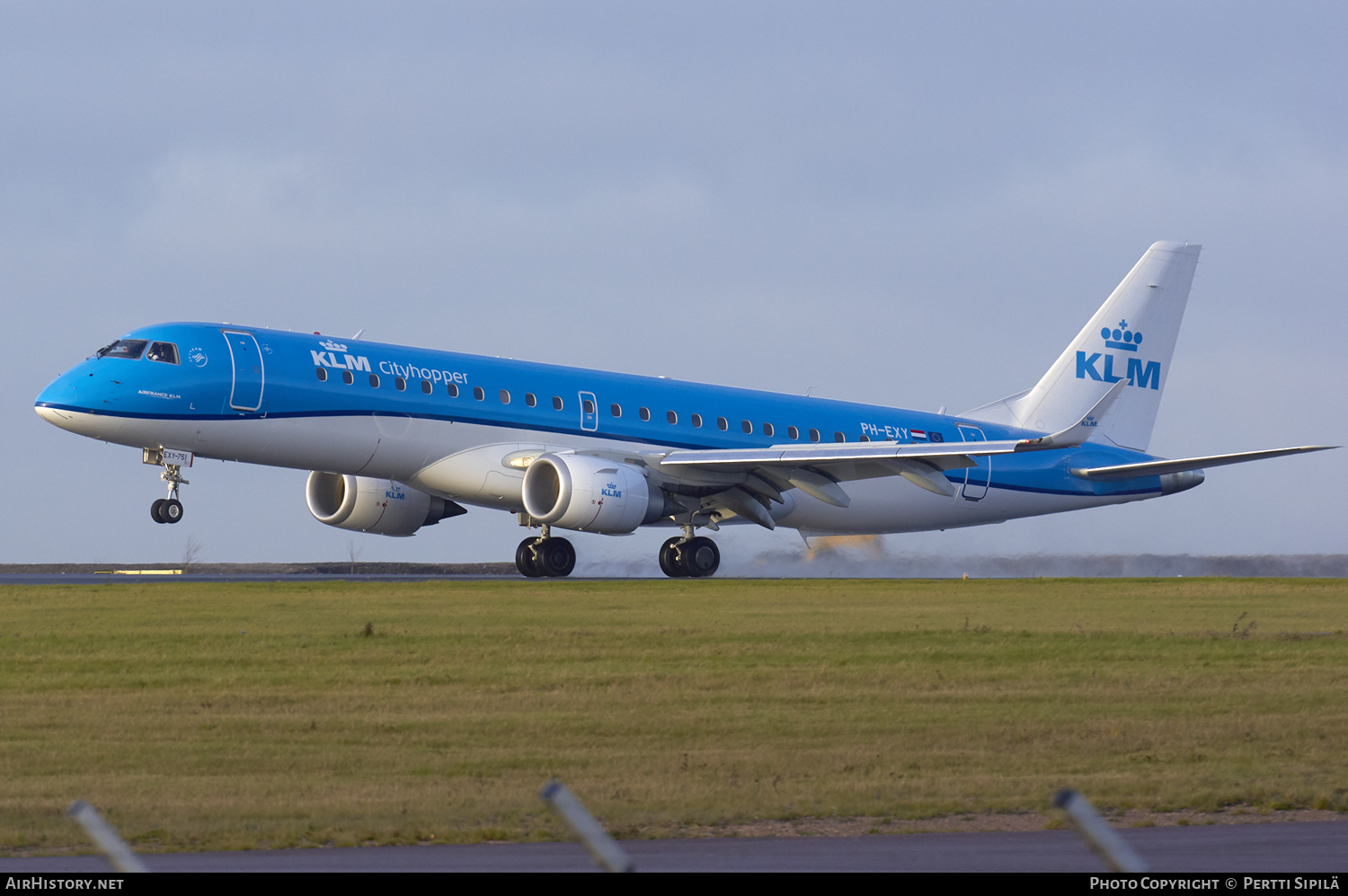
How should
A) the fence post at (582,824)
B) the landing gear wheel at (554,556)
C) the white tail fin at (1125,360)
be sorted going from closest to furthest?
the fence post at (582,824) < the landing gear wheel at (554,556) < the white tail fin at (1125,360)

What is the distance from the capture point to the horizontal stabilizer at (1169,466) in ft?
119

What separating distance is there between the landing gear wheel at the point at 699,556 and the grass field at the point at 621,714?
8772mm

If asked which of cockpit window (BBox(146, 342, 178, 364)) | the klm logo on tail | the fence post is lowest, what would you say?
the fence post

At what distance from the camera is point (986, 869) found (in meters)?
9.36

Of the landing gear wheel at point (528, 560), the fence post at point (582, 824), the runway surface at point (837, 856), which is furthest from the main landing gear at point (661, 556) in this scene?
the fence post at point (582, 824)

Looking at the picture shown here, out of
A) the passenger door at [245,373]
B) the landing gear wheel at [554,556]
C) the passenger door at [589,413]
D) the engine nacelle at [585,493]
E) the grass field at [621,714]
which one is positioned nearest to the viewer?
the grass field at [621,714]

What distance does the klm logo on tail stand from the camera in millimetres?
47062

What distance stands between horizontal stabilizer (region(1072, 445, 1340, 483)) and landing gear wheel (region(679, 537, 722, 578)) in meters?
11.6

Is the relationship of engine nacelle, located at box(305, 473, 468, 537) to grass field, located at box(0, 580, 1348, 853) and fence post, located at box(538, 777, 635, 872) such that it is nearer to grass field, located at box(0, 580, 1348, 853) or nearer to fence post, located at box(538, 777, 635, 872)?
grass field, located at box(0, 580, 1348, 853)

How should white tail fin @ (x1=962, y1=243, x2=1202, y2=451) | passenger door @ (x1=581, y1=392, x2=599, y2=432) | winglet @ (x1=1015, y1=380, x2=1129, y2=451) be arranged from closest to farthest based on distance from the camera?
1. winglet @ (x1=1015, y1=380, x2=1129, y2=451)
2. passenger door @ (x1=581, y1=392, x2=599, y2=432)
3. white tail fin @ (x1=962, y1=243, x2=1202, y2=451)

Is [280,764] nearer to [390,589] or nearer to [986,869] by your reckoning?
[986,869]

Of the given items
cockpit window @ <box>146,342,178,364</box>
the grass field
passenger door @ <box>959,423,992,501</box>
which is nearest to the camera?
the grass field

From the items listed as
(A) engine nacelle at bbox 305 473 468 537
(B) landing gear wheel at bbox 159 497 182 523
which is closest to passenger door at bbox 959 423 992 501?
(A) engine nacelle at bbox 305 473 468 537

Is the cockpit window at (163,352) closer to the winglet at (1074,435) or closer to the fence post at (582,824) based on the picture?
Result: the winglet at (1074,435)
